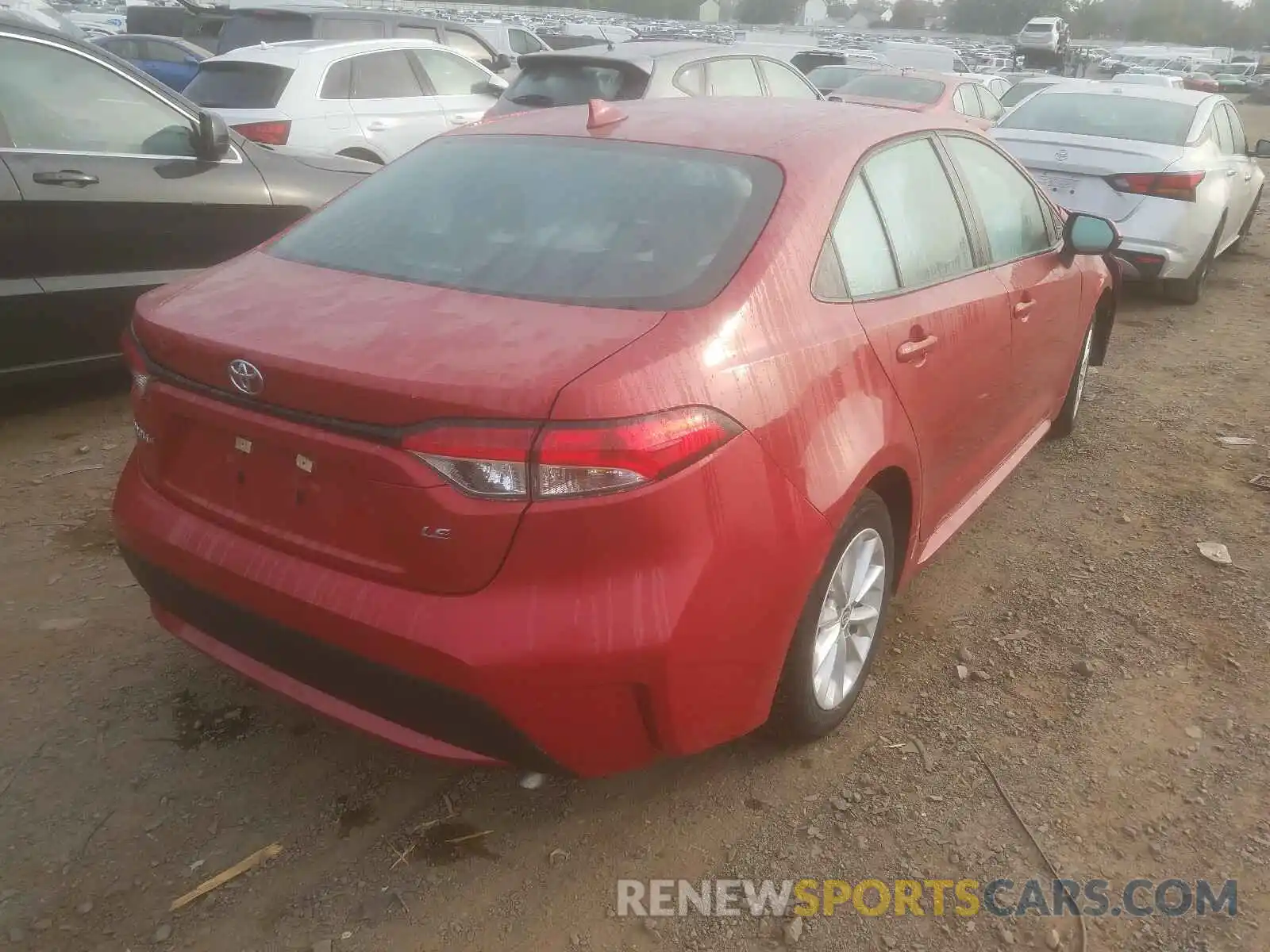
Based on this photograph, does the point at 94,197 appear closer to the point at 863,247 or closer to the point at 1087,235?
the point at 863,247

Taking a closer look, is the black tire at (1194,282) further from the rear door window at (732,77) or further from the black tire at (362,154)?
the black tire at (362,154)

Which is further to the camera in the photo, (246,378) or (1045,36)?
(1045,36)

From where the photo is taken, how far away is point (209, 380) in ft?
7.13

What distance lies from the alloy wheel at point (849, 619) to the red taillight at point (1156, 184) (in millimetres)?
5445

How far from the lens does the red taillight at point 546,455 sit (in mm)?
1892

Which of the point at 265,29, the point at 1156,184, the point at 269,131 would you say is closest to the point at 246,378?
the point at 269,131

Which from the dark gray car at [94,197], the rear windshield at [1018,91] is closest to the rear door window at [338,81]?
the dark gray car at [94,197]

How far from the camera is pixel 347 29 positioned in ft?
35.1

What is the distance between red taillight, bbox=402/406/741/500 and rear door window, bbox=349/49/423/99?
742cm

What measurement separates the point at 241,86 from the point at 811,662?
24.2 feet

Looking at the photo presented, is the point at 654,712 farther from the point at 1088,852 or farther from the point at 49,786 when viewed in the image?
the point at 49,786

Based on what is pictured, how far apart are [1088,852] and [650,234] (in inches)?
70.0

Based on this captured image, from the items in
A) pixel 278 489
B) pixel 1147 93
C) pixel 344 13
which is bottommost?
pixel 1147 93

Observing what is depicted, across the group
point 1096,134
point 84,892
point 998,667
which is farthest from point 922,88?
point 84,892
